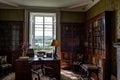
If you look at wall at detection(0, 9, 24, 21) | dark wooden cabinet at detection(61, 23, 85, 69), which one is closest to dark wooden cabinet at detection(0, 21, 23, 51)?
wall at detection(0, 9, 24, 21)

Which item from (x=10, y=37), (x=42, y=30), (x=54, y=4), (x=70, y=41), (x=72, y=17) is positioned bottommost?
(x=70, y=41)

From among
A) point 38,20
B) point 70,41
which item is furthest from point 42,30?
point 70,41

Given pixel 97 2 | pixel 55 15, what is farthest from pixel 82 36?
pixel 97 2

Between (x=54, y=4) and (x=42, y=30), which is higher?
(x=54, y=4)

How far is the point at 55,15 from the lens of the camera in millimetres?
7570

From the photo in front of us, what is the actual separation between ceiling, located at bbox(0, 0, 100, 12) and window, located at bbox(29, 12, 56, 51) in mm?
751

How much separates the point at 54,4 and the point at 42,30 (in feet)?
5.36

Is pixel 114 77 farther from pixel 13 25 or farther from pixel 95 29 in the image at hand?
pixel 13 25

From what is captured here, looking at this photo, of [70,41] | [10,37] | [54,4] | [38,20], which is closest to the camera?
Result: [54,4]

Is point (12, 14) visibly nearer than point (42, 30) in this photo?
Yes

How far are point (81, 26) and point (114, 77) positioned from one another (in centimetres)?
379

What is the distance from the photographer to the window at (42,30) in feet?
25.7

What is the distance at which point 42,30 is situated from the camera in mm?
7961

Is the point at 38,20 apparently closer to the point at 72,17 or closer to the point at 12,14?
the point at 12,14
